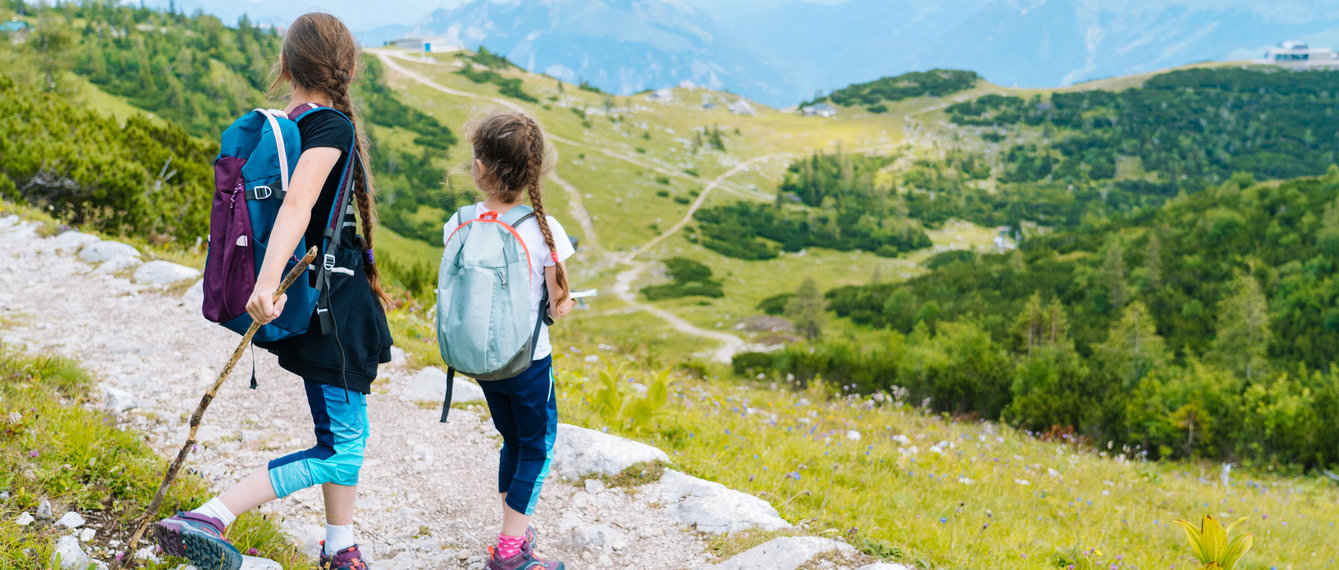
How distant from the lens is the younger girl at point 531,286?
3.04 meters

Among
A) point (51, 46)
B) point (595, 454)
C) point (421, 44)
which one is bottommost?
point (595, 454)

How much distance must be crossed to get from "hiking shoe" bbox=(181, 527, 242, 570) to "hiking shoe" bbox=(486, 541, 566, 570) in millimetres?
1103

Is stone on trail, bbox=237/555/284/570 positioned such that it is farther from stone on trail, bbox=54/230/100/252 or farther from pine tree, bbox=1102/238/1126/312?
pine tree, bbox=1102/238/1126/312

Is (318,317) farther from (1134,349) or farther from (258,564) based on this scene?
(1134,349)

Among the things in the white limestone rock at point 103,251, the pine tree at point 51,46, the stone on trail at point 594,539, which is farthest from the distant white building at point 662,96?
the stone on trail at point 594,539

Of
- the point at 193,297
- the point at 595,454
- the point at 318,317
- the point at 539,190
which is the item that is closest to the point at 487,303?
the point at 539,190

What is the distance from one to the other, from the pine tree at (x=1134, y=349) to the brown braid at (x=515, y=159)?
85.3 ft

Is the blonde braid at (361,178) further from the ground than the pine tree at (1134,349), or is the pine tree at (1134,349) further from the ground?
the blonde braid at (361,178)

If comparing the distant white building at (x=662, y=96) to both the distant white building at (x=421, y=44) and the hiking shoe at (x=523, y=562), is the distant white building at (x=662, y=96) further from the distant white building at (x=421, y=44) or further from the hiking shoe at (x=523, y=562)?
the hiking shoe at (x=523, y=562)

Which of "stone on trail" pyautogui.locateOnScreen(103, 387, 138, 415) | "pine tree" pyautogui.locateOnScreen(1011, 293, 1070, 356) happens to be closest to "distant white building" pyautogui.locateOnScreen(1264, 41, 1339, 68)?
"pine tree" pyautogui.locateOnScreen(1011, 293, 1070, 356)

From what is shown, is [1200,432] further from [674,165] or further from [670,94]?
[670,94]

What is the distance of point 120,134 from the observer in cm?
1572

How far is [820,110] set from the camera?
14388 cm

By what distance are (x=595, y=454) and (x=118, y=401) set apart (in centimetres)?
357
